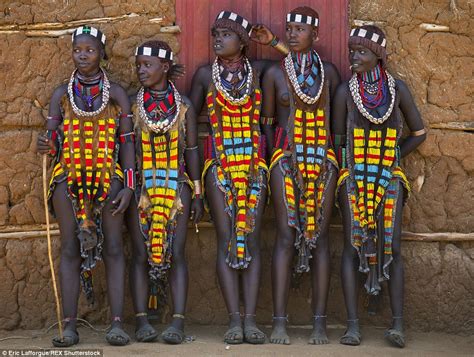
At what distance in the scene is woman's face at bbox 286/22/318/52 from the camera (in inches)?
320

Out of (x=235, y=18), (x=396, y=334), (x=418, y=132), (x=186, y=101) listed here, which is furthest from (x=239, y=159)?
(x=396, y=334)

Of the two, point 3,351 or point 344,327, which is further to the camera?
point 344,327

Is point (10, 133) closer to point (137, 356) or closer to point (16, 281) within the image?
point (16, 281)

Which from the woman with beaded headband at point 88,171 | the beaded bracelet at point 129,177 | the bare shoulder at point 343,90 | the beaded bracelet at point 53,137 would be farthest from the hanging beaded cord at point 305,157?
the beaded bracelet at point 53,137

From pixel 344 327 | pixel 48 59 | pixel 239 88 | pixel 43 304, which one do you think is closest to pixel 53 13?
pixel 48 59

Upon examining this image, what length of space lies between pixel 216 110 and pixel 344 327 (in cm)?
191

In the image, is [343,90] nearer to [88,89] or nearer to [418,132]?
[418,132]

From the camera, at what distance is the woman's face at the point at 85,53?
7.90 metres

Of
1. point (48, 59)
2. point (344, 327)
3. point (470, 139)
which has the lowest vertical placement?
point (344, 327)

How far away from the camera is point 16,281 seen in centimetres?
838

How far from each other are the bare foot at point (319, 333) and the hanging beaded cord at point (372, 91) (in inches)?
57.8

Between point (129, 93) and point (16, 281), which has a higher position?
point (129, 93)

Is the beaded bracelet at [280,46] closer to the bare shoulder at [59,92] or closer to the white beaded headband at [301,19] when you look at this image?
the white beaded headband at [301,19]

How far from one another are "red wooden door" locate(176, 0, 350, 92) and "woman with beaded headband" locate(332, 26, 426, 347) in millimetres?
421
